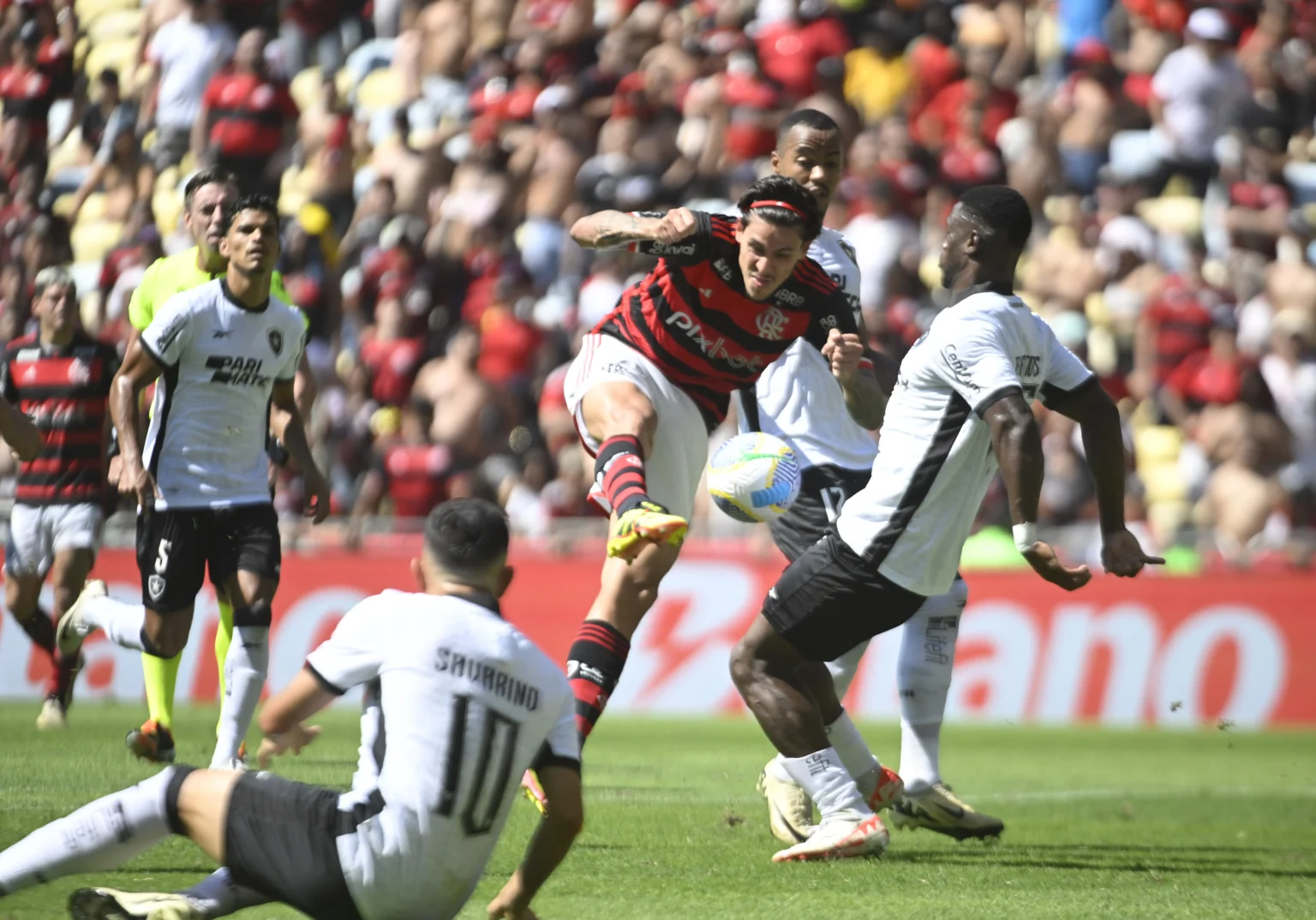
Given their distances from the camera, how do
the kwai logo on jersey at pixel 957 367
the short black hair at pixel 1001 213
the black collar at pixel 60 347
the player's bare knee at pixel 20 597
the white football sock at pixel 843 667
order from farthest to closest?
the player's bare knee at pixel 20 597
the black collar at pixel 60 347
the white football sock at pixel 843 667
the short black hair at pixel 1001 213
the kwai logo on jersey at pixel 957 367

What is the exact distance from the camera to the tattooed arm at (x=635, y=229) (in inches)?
291

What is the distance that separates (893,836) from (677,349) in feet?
7.76

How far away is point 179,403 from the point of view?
356 inches

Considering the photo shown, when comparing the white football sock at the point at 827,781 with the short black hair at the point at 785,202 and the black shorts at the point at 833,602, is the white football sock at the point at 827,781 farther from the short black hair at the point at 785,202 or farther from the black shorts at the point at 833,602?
the short black hair at the point at 785,202

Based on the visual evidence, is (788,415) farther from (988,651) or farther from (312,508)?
(988,651)

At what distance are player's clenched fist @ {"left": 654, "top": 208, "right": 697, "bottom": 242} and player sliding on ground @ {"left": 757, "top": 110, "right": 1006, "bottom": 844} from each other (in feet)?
3.03

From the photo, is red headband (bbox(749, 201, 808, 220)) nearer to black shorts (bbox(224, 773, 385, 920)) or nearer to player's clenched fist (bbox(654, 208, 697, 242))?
player's clenched fist (bbox(654, 208, 697, 242))

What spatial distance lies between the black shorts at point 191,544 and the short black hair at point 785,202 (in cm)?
305

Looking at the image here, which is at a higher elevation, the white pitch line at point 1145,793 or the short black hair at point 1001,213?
the short black hair at point 1001,213

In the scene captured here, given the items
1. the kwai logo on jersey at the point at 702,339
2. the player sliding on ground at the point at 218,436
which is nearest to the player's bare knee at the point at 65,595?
the player sliding on ground at the point at 218,436

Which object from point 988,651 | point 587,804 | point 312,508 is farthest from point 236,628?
point 988,651

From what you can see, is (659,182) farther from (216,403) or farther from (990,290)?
(990,290)

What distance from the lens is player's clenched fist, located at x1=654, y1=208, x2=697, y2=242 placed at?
24.3 ft

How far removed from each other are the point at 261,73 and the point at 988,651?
9.77m
